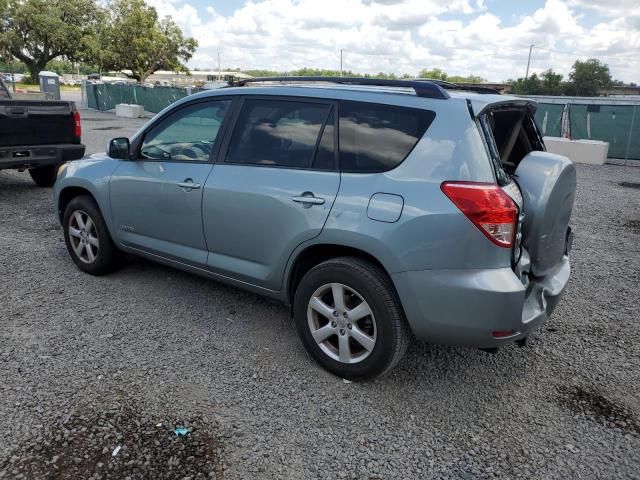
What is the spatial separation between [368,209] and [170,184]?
1732 mm

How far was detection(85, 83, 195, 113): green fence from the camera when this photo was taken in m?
23.2

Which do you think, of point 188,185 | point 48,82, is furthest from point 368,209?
point 48,82

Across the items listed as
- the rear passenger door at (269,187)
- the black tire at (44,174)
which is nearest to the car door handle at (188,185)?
the rear passenger door at (269,187)

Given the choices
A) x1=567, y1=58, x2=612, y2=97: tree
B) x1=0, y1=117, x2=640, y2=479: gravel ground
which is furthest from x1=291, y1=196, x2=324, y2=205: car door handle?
x1=567, y1=58, x2=612, y2=97: tree

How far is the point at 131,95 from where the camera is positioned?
2530 cm

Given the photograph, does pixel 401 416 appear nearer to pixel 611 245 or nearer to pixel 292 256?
pixel 292 256

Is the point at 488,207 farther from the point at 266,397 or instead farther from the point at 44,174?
the point at 44,174

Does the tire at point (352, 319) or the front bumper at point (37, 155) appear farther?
the front bumper at point (37, 155)

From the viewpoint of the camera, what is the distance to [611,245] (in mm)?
6211

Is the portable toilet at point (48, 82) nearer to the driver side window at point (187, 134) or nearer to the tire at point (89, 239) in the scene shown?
the tire at point (89, 239)

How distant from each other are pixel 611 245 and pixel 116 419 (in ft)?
19.1

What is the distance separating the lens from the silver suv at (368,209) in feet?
8.75

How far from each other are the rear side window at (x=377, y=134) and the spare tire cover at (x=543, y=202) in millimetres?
694

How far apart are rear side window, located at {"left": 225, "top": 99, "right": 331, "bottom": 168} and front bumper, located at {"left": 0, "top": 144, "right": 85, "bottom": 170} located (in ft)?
16.6
